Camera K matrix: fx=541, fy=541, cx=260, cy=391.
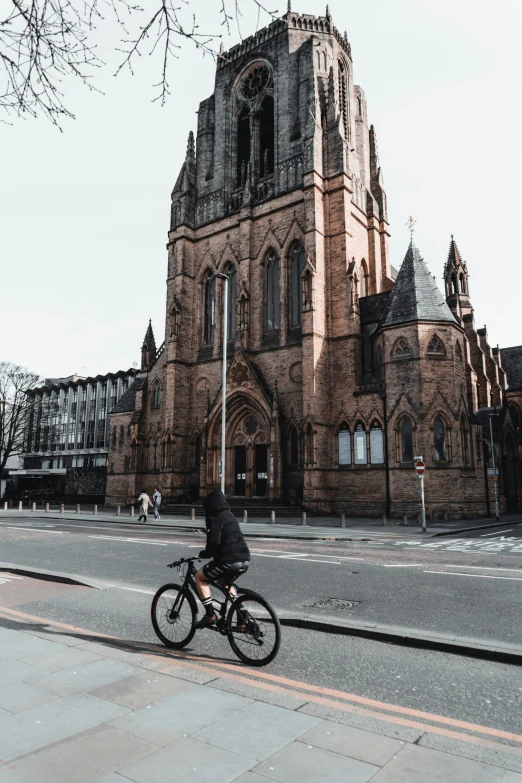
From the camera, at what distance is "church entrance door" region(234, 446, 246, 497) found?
112 ft

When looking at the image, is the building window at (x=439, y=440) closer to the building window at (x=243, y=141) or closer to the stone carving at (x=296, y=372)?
the stone carving at (x=296, y=372)

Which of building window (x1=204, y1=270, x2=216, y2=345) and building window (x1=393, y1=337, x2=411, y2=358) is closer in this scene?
building window (x1=393, y1=337, x2=411, y2=358)

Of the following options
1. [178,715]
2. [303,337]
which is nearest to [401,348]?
[303,337]

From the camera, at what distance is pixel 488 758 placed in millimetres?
3273

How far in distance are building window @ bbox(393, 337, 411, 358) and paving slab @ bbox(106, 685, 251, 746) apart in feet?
86.1

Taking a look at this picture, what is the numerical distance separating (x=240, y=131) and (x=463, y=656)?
42.0 meters

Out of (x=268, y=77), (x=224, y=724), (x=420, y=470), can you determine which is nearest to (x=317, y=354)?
(x=420, y=470)

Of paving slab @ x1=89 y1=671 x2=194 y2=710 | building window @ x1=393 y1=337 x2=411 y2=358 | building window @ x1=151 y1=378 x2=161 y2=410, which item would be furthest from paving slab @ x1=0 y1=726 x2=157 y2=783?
building window @ x1=151 y1=378 x2=161 y2=410

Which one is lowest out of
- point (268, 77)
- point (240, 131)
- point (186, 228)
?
point (186, 228)

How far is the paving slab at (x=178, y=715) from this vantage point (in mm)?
3479

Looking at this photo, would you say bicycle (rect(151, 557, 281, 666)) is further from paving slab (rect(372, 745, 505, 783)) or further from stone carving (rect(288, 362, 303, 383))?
stone carving (rect(288, 362, 303, 383))

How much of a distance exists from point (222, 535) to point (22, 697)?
209 cm

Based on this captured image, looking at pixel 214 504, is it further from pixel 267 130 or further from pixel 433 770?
pixel 267 130

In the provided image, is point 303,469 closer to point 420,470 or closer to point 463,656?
point 420,470
